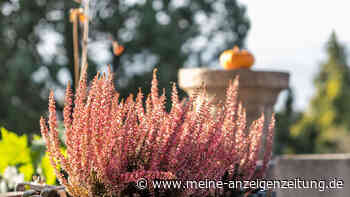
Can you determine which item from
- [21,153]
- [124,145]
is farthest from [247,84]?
[124,145]

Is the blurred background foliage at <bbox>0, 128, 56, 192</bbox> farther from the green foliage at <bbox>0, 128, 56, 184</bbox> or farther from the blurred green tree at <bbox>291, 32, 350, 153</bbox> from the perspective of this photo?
the blurred green tree at <bbox>291, 32, 350, 153</bbox>

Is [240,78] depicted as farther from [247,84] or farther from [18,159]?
[18,159]

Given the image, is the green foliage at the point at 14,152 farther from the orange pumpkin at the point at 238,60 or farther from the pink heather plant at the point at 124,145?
the orange pumpkin at the point at 238,60

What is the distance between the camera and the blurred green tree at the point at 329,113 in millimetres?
24469

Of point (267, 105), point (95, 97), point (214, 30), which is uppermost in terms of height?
point (214, 30)

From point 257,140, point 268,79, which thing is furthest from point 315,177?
point 257,140

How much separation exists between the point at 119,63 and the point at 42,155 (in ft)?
21.5

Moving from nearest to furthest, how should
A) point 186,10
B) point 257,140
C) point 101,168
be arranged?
point 101,168
point 257,140
point 186,10

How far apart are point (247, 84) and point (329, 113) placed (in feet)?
90.5

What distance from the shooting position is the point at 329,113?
2856cm

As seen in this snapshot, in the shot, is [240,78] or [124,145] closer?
[124,145]

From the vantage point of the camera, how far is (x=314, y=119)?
91.4 feet

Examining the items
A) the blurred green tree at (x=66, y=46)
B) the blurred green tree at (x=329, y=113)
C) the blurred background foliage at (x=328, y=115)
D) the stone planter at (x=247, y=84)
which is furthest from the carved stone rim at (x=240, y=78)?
the blurred green tree at (x=329, y=113)

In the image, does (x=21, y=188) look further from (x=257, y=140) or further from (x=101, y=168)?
(x=257, y=140)
